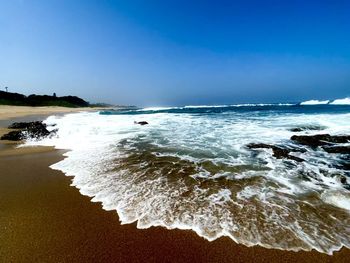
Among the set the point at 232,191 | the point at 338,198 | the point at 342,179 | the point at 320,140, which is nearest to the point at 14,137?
the point at 232,191

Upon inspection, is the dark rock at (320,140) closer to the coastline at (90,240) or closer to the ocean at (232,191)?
the ocean at (232,191)

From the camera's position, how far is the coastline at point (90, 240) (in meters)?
3.00

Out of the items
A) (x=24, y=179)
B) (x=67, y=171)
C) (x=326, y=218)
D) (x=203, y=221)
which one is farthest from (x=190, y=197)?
(x=24, y=179)

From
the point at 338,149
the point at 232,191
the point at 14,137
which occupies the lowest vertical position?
the point at 14,137

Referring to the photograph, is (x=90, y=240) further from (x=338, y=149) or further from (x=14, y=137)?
(x=14, y=137)

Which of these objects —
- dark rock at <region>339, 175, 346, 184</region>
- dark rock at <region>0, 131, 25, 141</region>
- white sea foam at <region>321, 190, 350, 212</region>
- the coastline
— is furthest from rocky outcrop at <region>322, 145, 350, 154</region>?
dark rock at <region>0, 131, 25, 141</region>

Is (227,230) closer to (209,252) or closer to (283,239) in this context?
(209,252)

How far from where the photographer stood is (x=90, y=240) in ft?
11.0

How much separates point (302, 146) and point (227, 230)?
25.7 feet

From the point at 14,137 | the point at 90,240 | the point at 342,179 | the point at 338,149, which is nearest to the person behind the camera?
the point at 90,240

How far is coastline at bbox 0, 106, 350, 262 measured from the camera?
3000 mm

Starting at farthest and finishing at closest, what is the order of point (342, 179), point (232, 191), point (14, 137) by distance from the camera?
point (14, 137)
point (342, 179)
point (232, 191)

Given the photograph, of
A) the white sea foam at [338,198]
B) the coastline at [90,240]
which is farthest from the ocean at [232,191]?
the coastline at [90,240]

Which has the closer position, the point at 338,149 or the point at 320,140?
the point at 338,149
